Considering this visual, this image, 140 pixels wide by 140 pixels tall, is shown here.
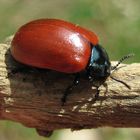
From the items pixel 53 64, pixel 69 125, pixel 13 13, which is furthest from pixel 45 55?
pixel 13 13

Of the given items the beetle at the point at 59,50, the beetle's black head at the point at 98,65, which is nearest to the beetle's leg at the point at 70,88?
the beetle at the point at 59,50

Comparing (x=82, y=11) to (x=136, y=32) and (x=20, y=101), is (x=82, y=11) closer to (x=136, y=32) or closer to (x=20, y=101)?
(x=136, y=32)

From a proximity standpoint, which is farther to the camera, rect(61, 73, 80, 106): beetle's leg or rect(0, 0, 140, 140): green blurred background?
rect(0, 0, 140, 140): green blurred background

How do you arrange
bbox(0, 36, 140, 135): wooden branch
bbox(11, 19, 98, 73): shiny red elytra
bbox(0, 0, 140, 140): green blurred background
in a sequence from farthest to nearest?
1. bbox(0, 0, 140, 140): green blurred background
2. bbox(11, 19, 98, 73): shiny red elytra
3. bbox(0, 36, 140, 135): wooden branch

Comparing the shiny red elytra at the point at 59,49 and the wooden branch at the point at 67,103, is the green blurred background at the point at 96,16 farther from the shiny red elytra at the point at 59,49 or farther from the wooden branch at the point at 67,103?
the wooden branch at the point at 67,103

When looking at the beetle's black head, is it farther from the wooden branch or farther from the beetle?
the wooden branch

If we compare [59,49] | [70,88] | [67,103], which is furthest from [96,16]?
[67,103]

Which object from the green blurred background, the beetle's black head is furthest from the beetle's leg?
the green blurred background
